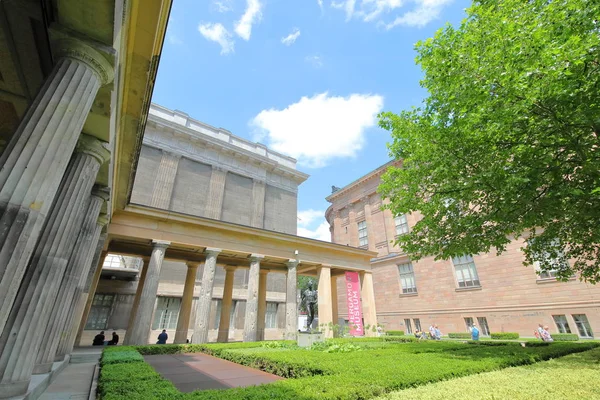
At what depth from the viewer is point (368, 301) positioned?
2308 centimetres

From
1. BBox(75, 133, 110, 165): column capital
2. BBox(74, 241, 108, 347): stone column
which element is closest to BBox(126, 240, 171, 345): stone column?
BBox(74, 241, 108, 347): stone column

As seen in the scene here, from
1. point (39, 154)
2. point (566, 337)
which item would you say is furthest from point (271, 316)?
point (39, 154)

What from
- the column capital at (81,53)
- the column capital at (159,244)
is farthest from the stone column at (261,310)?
the column capital at (81,53)

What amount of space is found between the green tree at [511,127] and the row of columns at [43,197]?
1035 centimetres

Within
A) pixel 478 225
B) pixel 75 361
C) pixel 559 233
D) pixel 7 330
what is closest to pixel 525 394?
pixel 478 225

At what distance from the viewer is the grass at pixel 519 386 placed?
17.6 feet

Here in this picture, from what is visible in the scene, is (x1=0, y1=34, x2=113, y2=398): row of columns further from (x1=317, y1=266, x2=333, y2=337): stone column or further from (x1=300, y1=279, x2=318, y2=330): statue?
(x1=300, y1=279, x2=318, y2=330): statue

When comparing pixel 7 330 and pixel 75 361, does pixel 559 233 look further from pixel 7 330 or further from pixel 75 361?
pixel 75 361

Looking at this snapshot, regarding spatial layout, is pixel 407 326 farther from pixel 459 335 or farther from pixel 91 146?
pixel 91 146

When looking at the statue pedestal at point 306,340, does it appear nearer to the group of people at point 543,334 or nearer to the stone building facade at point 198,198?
the stone building facade at point 198,198

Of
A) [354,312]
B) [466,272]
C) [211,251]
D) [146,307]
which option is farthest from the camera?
[466,272]

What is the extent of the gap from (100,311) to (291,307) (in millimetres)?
14690

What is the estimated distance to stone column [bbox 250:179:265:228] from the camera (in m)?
28.9

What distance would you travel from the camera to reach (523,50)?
820cm
